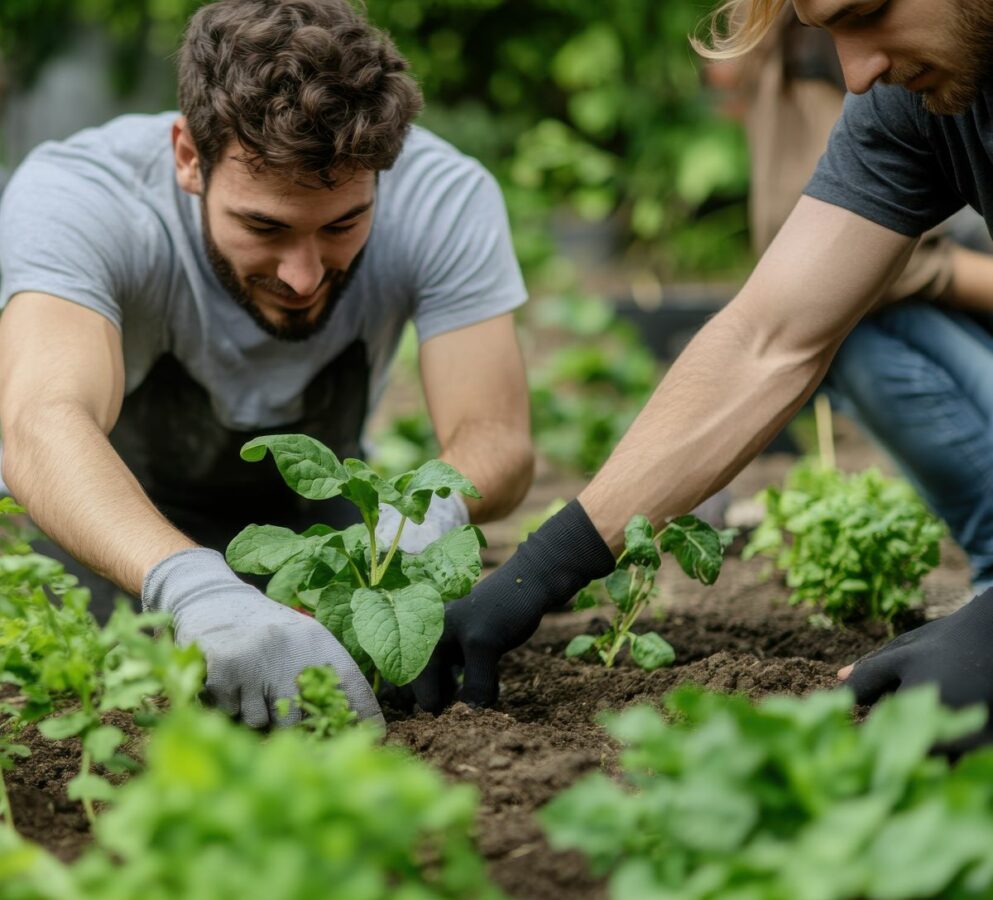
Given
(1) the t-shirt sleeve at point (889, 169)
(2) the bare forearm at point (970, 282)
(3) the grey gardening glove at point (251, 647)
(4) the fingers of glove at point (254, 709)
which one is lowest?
(4) the fingers of glove at point (254, 709)

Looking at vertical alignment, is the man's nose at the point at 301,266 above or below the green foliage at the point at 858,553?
above

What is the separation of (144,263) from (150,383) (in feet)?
1.37

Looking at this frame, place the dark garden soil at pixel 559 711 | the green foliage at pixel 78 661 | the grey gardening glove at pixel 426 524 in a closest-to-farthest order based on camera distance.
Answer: the green foliage at pixel 78 661 → the dark garden soil at pixel 559 711 → the grey gardening glove at pixel 426 524

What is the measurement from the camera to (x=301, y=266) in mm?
2652

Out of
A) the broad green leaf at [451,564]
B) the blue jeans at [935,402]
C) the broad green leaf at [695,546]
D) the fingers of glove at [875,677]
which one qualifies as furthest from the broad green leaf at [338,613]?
the blue jeans at [935,402]

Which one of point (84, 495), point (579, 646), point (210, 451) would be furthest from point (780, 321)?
point (210, 451)

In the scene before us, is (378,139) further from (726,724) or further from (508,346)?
(726,724)

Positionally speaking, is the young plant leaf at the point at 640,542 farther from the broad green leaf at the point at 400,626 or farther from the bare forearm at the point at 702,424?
the broad green leaf at the point at 400,626

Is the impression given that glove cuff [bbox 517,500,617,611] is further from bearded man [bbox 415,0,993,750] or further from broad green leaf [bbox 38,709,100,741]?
broad green leaf [bbox 38,709,100,741]

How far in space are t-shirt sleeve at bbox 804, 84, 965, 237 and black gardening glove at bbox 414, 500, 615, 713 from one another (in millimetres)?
743

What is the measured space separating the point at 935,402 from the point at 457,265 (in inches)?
48.4

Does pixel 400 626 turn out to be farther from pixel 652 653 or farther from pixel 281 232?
pixel 281 232

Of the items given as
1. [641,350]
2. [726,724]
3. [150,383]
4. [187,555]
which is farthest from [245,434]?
[641,350]

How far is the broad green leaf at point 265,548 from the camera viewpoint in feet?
6.40
